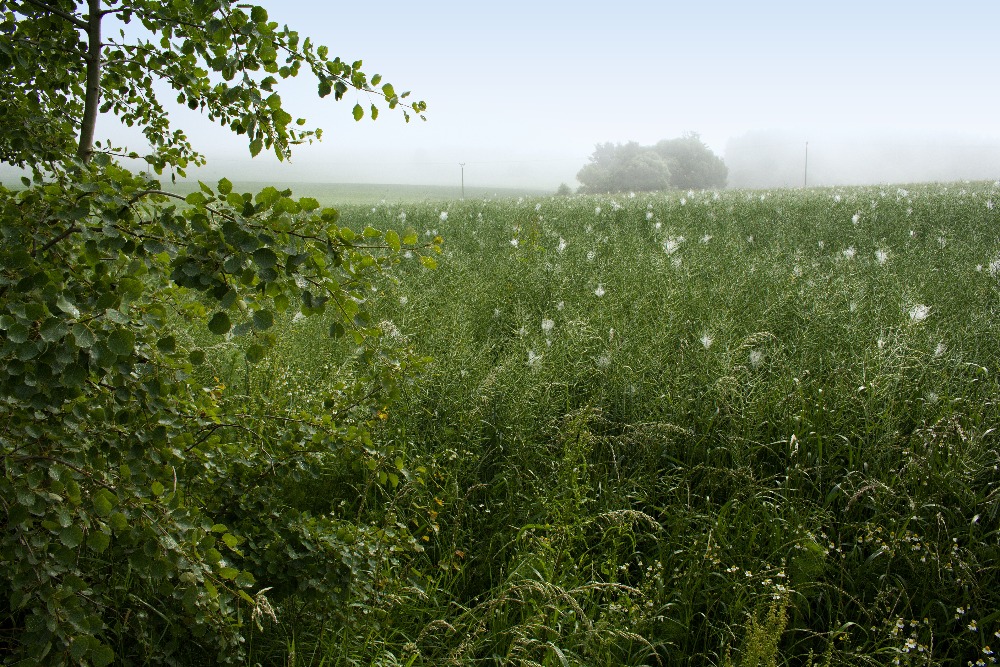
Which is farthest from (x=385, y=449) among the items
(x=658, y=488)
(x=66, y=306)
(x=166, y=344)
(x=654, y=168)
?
(x=654, y=168)

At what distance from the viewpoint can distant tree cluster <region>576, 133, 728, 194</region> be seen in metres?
57.7

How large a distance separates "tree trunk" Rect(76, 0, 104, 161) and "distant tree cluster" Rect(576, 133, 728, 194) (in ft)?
178

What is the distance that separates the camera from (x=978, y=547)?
8.52 ft

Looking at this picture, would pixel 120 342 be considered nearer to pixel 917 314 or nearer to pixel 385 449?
pixel 385 449

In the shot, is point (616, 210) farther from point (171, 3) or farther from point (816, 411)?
point (171, 3)

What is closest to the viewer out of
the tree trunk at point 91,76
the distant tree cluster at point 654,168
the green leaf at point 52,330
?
the green leaf at point 52,330

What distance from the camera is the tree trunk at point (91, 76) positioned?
195cm

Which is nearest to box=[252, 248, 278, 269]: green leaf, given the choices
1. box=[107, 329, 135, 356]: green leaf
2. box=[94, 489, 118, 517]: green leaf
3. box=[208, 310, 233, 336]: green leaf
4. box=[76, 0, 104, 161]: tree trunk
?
box=[208, 310, 233, 336]: green leaf

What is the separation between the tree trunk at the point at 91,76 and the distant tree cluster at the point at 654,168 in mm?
54304

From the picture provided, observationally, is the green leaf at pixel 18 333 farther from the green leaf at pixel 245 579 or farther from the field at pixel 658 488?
the field at pixel 658 488

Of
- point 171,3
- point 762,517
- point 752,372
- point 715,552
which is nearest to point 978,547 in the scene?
point 762,517

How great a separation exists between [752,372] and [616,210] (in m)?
Result: 8.44

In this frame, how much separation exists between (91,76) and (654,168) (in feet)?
196

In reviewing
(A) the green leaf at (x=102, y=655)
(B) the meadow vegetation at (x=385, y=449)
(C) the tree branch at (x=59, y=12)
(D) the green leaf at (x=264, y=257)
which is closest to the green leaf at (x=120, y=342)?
(B) the meadow vegetation at (x=385, y=449)
